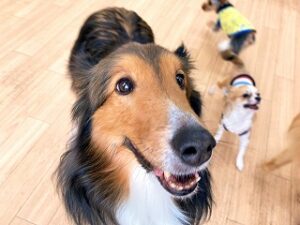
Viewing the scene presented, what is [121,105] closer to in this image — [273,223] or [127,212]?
[127,212]

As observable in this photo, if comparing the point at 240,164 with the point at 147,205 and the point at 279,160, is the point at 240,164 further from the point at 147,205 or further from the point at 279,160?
the point at 147,205

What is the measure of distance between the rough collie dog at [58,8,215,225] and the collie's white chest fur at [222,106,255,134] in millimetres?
605

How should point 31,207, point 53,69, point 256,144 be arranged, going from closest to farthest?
point 31,207
point 256,144
point 53,69

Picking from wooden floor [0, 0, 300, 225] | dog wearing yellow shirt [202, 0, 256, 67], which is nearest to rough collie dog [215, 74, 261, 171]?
wooden floor [0, 0, 300, 225]

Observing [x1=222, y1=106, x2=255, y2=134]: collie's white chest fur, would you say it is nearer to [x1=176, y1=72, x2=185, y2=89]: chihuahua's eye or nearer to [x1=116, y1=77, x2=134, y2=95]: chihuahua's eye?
[x1=176, y1=72, x2=185, y2=89]: chihuahua's eye

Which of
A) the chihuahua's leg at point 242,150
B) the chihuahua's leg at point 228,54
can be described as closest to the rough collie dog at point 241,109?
the chihuahua's leg at point 242,150

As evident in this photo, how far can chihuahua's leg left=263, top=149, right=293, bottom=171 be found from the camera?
1.88m

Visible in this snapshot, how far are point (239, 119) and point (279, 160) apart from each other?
0.32 m

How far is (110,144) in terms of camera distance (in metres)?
1.18

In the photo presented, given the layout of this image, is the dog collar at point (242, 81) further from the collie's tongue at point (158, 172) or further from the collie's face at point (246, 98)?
the collie's tongue at point (158, 172)

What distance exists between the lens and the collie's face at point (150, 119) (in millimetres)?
957

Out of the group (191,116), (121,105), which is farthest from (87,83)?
(191,116)

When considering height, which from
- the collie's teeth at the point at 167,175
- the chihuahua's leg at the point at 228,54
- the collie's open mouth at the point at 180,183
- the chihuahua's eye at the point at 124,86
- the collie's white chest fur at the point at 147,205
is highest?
the chihuahua's eye at the point at 124,86

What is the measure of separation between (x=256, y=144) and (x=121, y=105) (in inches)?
54.8
